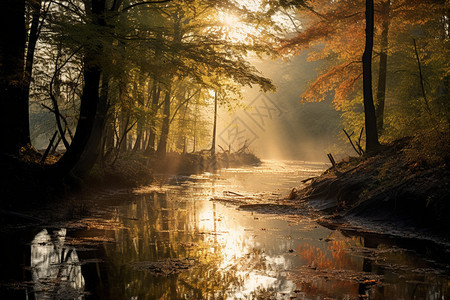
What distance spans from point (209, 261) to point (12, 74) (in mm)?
7055

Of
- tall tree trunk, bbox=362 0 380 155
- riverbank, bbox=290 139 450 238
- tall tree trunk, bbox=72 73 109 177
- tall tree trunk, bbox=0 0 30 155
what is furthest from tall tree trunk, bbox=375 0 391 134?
tall tree trunk, bbox=0 0 30 155

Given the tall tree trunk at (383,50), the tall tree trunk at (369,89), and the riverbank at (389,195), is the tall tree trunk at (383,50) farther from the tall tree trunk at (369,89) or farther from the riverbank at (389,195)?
the riverbank at (389,195)

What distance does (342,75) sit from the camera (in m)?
18.2

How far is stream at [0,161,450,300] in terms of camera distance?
4.98 meters

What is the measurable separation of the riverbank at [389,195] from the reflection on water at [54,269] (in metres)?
6.60

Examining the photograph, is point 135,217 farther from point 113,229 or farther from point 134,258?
point 134,258

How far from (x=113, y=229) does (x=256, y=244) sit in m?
3.31

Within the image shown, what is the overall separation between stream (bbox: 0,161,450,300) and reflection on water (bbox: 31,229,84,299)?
1 cm

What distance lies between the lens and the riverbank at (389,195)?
8.72 m

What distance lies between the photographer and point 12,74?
9797 millimetres

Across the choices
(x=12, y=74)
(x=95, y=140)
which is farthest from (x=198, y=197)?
(x=12, y=74)

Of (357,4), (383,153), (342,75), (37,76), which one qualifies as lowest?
(383,153)

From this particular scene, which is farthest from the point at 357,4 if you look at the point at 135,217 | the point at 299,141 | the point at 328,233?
the point at 299,141

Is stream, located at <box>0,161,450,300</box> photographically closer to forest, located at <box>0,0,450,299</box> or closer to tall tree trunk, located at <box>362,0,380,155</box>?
forest, located at <box>0,0,450,299</box>
